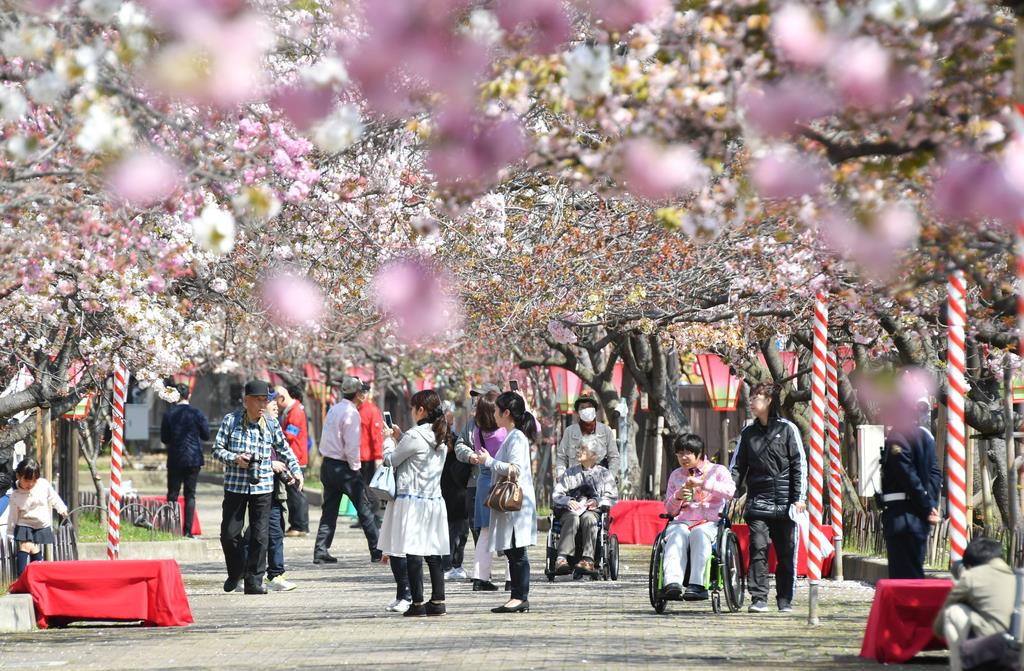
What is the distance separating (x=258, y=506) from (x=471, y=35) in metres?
7.24

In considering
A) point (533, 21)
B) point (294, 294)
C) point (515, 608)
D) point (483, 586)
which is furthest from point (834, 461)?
point (533, 21)

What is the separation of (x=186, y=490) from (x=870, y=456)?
9.55 meters

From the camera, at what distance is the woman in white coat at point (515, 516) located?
43.9ft

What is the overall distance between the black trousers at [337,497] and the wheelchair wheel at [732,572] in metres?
5.56

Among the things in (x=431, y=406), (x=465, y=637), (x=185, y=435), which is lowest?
(x=465, y=637)

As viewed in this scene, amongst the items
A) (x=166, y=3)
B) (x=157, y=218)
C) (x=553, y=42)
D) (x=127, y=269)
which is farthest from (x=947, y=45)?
(x=127, y=269)

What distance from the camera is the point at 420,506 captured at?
43.5ft

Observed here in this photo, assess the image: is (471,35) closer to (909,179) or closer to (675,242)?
(909,179)

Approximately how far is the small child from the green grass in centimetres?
521

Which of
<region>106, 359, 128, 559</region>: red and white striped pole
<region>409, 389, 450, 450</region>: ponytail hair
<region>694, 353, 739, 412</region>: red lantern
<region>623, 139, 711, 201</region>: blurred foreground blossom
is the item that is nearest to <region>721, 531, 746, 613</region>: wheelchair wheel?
<region>409, 389, 450, 450</region>: ponytail hair

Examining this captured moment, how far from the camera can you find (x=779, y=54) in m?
7.23

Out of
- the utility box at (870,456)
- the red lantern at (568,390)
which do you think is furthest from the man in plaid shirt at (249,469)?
the red lantern at (568,390)

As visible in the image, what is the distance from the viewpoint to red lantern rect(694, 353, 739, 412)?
25.5 meters

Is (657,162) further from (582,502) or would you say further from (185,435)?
(185,435)
